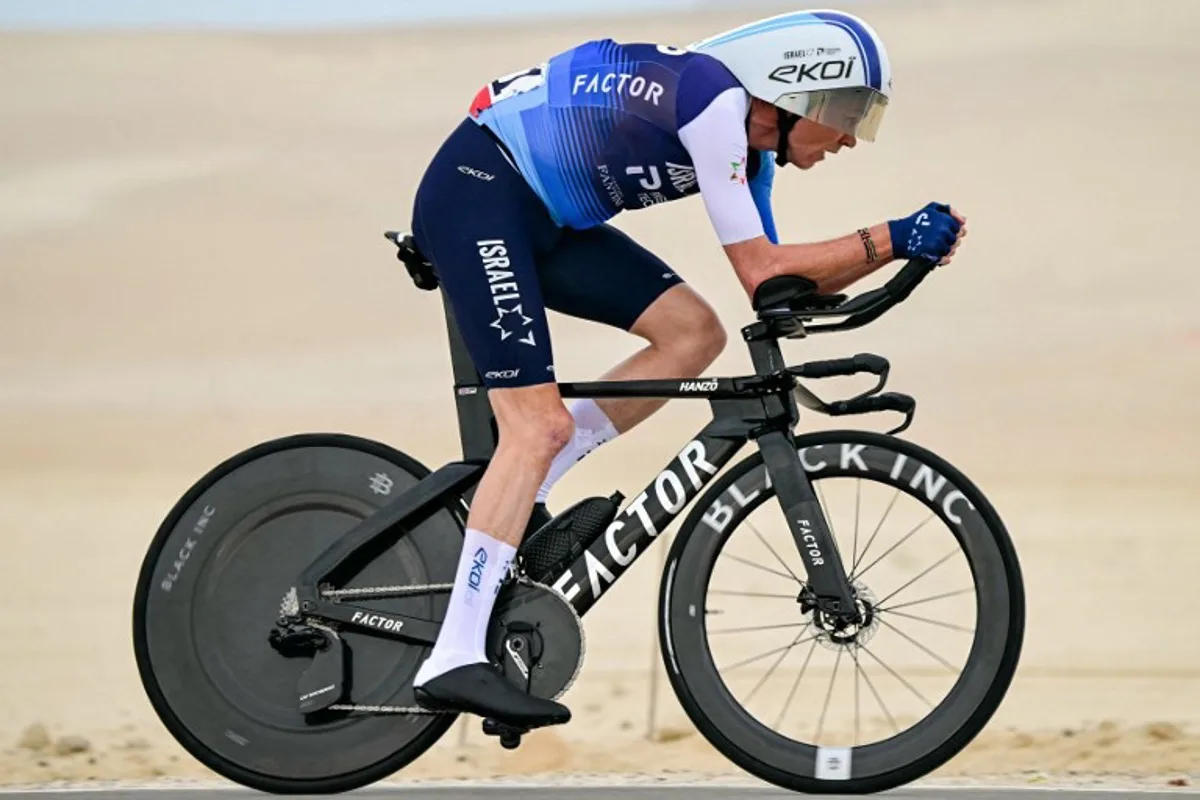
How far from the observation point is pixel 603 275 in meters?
5.10

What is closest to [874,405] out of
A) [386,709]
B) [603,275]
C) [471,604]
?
[603,275]

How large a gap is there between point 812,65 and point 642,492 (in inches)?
41.7

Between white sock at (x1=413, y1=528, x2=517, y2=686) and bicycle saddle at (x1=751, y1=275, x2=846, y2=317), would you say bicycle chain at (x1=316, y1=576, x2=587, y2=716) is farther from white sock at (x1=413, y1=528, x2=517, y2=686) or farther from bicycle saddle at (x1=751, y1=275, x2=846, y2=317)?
bicycle saddle at (x1=751, y1=275, x2=846, y2=317)

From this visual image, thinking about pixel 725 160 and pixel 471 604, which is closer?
pixel 725 160

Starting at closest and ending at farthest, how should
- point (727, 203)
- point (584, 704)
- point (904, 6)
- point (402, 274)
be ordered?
point (727, 203) → point (584, 704) → point (402, 274) → point (904, 6)

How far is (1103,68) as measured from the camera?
87.9ft

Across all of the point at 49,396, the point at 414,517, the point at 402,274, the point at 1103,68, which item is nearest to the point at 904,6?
the point at 1103,68

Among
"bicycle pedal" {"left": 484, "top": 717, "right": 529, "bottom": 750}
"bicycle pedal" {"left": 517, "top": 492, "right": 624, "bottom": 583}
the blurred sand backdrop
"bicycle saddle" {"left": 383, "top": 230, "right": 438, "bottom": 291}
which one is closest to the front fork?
"bicycle pedal" {"left": 517, "top": 492, "right": 624, "bottom": 583}

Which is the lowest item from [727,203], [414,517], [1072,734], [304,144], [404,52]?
[1072,734]

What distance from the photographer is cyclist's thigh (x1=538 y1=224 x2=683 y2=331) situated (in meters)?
5.09

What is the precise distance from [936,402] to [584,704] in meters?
8.95

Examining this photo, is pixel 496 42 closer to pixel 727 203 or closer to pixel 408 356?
pixel 408 356

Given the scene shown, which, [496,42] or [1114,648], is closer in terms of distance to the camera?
[1114,648]

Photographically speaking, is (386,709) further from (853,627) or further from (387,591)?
(853,627)
